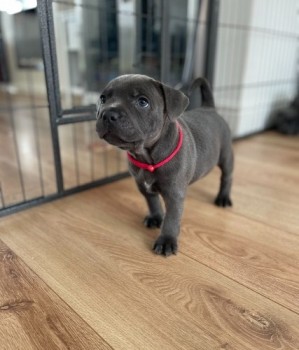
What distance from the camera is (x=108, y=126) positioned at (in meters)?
0.80

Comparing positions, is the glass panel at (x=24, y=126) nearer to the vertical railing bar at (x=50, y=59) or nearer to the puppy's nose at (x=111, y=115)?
the vertical railing bar at (x=50, y=59)

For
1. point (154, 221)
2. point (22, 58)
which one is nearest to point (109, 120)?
point (154, 221)

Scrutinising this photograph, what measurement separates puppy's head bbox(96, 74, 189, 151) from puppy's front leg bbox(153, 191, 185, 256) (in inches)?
8.1

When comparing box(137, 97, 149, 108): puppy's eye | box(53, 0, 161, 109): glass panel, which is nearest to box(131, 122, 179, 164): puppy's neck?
box(137, 97, 149, 108): puppy's eye

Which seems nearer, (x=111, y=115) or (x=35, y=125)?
(x=111, y=115)

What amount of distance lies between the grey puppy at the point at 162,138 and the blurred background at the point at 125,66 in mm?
461

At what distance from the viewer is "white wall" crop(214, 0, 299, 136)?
2129 millimetres

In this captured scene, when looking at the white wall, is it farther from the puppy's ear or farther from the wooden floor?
the puppy's ear

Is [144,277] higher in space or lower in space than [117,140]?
lower

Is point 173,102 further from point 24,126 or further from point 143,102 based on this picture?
point 24,126

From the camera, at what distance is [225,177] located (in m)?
1.32

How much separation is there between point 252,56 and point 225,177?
1.27 m

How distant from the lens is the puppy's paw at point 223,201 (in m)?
1.34

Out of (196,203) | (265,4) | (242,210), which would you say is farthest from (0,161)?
(265,4)
